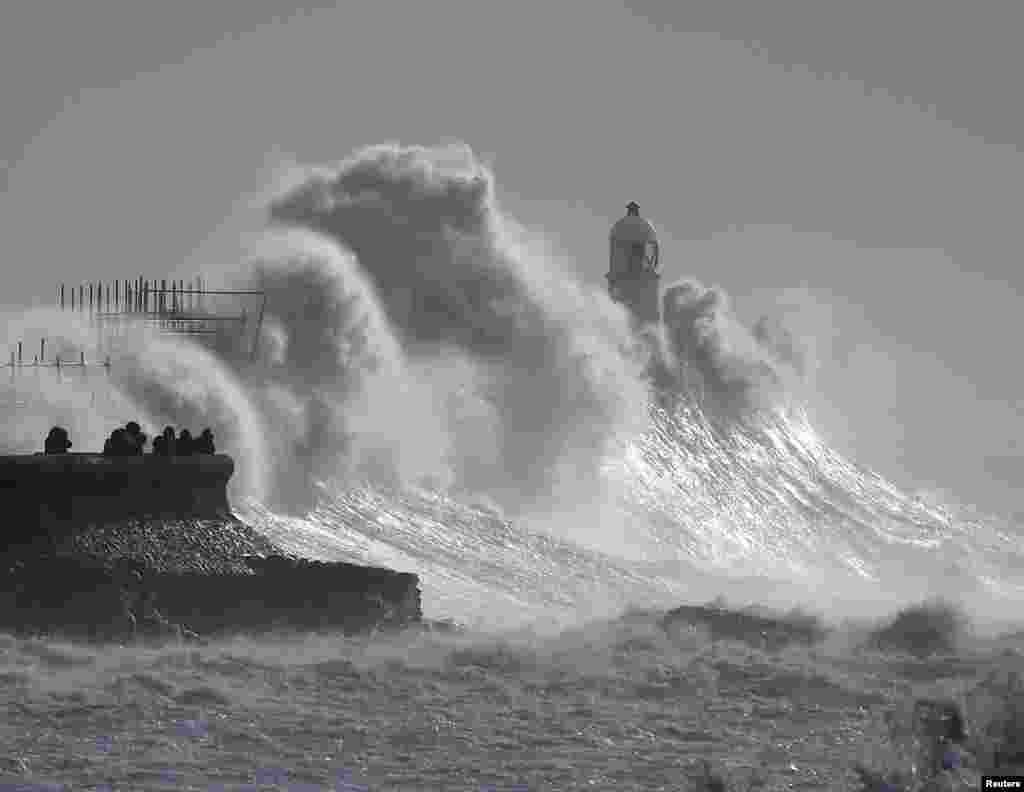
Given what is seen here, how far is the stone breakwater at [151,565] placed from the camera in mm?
22344

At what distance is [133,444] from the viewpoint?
2450cm

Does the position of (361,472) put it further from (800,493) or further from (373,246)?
(800,493)

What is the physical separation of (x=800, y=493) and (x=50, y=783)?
137 feet

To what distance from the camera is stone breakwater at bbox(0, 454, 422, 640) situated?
2234 cm

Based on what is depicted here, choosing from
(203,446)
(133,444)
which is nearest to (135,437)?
(133,444)

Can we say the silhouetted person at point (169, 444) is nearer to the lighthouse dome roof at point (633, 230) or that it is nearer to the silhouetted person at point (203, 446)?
the silhouetted person at point (203, 446)

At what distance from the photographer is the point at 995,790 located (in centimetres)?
1414

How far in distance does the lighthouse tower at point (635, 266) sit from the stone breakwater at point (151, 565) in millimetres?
35043

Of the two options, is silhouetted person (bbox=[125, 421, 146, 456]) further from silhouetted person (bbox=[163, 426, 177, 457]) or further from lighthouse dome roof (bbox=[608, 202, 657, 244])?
lighthouse dome roof (bbox=[608, 202, 657, 244])

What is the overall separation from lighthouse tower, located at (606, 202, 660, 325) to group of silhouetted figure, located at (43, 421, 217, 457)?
113 feet

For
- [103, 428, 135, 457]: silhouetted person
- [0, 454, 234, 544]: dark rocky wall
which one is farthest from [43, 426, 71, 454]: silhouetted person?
[0, 454, 234, 544]: dark rocky wall

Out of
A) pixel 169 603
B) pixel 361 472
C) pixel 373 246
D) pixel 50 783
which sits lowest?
pixel 50 783

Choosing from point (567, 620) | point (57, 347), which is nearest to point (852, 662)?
point (567, 620)

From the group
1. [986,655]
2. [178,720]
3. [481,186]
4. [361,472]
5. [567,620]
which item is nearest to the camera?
[178,720]
